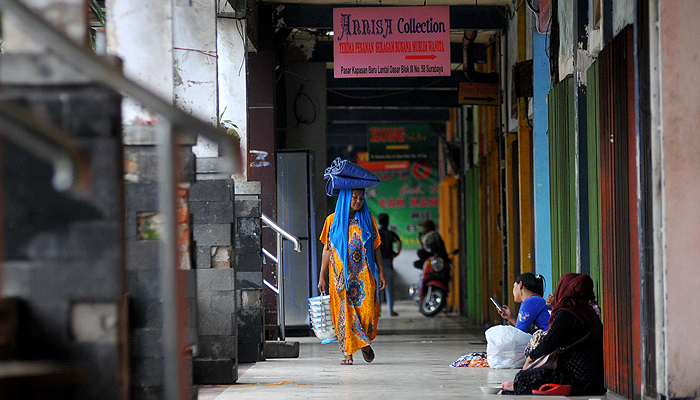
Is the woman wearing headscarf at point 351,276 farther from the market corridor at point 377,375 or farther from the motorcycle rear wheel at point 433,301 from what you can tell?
the motorcycle rear wheel at point 433,301

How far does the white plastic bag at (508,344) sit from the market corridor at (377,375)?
129mm

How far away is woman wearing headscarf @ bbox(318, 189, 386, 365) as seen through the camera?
7.56 metres

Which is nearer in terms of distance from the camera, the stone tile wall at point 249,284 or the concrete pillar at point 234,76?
the stone tile wall at point 249,284

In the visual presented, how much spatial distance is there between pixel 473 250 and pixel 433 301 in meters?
1.32

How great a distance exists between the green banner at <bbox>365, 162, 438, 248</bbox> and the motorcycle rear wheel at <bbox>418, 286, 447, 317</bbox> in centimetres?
739

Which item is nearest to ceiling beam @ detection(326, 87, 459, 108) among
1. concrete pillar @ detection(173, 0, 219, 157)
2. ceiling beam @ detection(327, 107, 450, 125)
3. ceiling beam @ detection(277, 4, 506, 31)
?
ceiling beam @ detection(327, 107, 450, 125)

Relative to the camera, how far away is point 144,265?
13.5 ft

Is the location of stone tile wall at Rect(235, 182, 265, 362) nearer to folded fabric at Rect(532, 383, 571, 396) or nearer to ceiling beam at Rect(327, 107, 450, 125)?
folded fabric at Rect(532, 383, 571, 396)

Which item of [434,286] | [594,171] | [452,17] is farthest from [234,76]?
[434,286]

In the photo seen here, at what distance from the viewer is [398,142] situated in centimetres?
1722

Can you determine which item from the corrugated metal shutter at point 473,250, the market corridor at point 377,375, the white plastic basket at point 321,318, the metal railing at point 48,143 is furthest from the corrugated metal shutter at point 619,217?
the corrugated metal shutter at point 473,250

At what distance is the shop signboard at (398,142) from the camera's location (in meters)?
17.1

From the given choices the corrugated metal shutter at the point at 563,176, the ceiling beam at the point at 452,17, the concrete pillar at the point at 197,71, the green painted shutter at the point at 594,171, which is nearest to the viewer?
the green painted shutter at the point at 594,171

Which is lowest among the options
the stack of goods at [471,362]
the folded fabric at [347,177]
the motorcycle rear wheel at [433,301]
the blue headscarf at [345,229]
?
the motorcycle rear wheel at [433,301]
